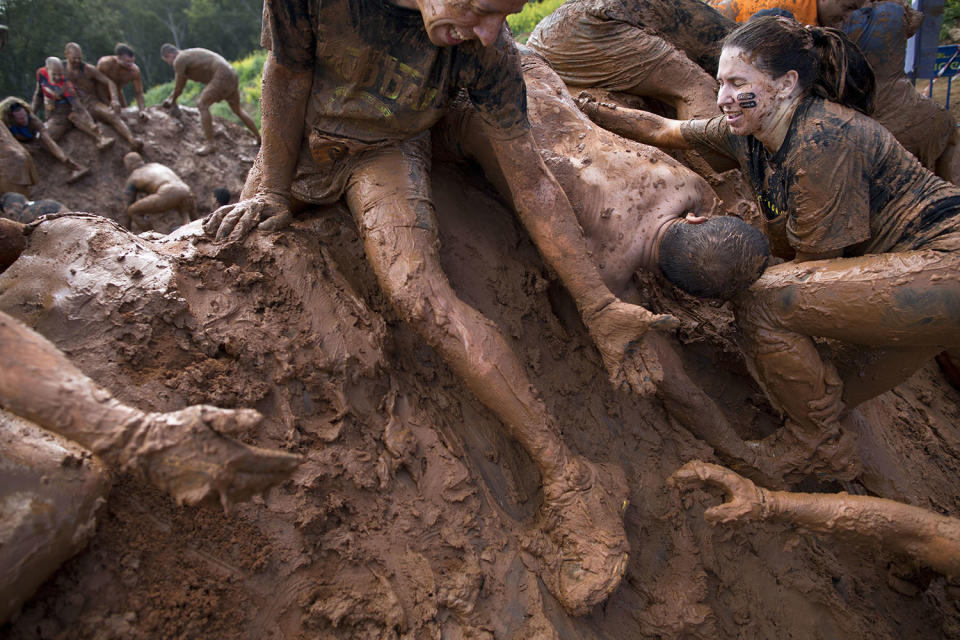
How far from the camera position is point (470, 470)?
1883 millimetres

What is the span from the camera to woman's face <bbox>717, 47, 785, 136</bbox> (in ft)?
6.66

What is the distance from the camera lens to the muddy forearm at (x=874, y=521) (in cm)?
193

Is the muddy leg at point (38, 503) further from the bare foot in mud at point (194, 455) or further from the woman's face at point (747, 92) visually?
the woman's face at point (747, 92)

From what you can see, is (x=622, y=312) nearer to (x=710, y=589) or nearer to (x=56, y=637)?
(x=710, y=589)

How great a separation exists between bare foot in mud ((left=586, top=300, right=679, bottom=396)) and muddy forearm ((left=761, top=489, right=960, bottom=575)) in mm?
596

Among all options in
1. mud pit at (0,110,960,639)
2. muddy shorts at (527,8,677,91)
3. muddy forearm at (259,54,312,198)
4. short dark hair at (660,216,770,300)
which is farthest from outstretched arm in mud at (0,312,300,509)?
muddy shorts at (527,8,677,91)

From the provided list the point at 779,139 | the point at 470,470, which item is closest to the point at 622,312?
the point at 470,470

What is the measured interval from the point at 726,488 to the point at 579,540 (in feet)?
2.01

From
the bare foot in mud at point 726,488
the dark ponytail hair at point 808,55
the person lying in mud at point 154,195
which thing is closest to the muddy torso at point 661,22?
the dark ponytail hair at point 808,55

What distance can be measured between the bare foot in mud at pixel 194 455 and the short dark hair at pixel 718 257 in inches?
62.6

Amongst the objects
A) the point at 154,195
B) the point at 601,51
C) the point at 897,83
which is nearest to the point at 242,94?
the point at 154,195

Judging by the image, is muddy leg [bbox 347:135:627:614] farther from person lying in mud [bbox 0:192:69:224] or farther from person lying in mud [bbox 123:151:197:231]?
person lying in mud [bbox 123:151:197:231]

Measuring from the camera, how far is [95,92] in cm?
827

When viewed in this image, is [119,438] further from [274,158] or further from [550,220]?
[550,220]
